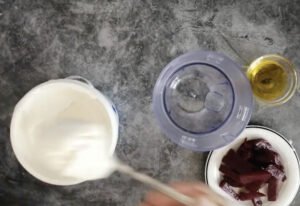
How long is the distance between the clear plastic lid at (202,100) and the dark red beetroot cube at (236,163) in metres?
0.04

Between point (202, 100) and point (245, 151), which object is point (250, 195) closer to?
point (245, 151)

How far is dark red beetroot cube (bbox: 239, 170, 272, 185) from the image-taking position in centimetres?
114

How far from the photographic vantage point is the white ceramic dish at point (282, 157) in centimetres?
115

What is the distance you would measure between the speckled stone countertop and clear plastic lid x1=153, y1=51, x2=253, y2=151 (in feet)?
0.14

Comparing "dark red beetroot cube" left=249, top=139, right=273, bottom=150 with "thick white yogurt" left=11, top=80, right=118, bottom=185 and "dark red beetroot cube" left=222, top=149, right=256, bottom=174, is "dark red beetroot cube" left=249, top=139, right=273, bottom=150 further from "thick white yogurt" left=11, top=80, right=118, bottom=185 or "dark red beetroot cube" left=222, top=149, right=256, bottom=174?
"thick white yogurt" left=11, top=80, right=118, bottom=185

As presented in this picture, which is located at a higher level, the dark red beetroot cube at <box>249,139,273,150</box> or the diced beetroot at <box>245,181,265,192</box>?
the dark red beetroot cube at <box>249,139,273,150</box>

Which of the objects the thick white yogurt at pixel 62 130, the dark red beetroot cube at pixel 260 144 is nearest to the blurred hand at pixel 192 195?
the thick white yogurt at pixel 62 130

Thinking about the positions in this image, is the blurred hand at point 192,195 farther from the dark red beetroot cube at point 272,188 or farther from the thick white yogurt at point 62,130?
the dark red beetroot cube at point 272,188

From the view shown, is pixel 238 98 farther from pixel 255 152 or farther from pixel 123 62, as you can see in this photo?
pixel 123 62

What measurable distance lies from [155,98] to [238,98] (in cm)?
18

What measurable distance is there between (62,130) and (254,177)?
432mm

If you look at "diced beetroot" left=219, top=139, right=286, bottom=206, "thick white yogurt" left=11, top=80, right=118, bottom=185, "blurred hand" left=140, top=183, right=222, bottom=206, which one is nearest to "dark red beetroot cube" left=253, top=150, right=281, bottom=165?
"diced beetroot" left=219, top=139, right=286, bottom=206

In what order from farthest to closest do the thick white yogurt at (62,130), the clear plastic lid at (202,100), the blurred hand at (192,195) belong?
the clear plastic lid at (202,100) < the thick white yogurt at (62,130) < the blurred hand at (192,195)

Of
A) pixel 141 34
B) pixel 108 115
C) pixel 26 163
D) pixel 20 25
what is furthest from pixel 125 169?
pixel 20 25
